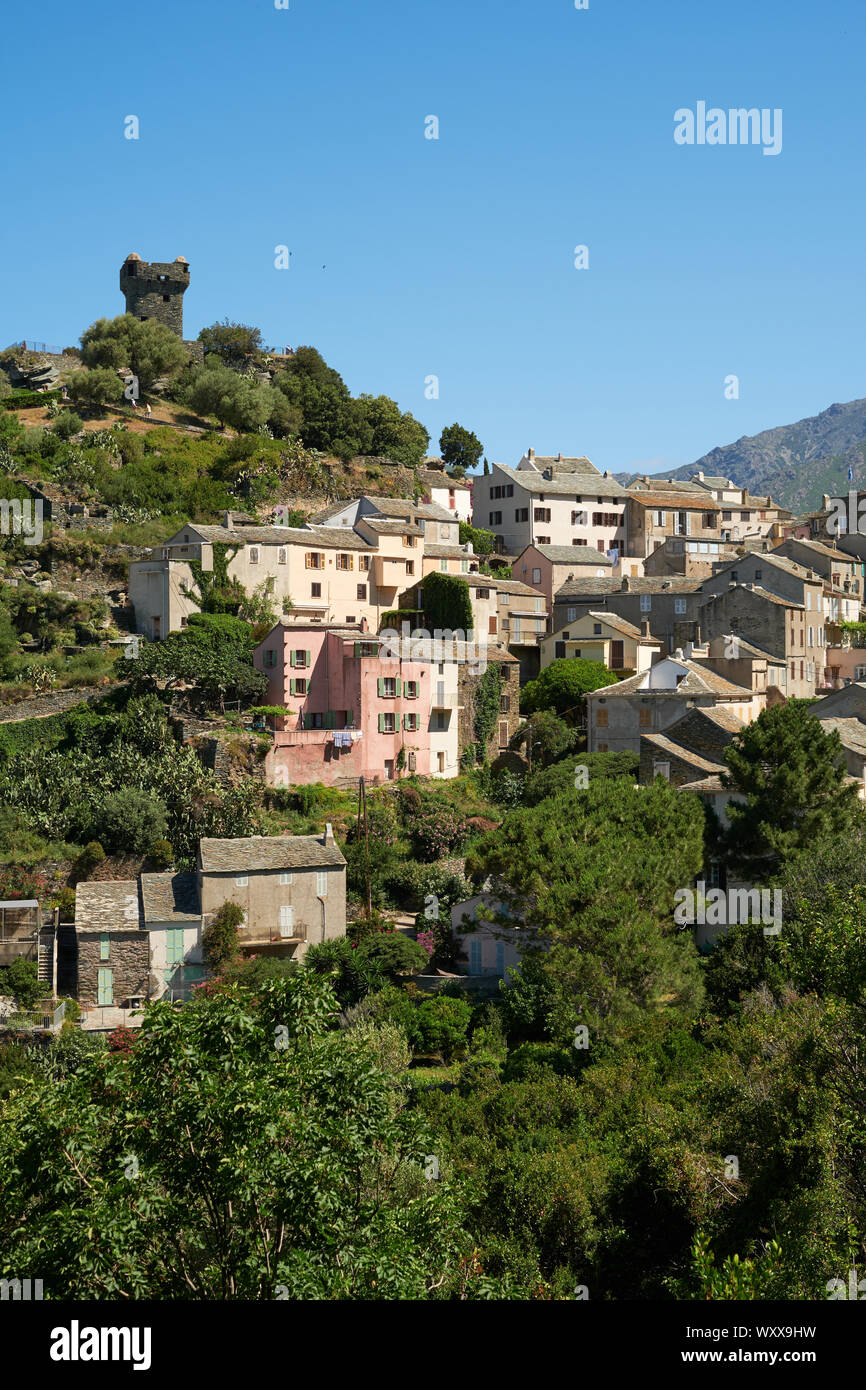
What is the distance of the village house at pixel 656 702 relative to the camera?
2037 inches

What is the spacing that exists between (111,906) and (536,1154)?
1992 cm

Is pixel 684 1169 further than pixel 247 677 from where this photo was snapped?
No

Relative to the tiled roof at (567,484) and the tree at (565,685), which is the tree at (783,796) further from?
the tiled roof at (567,484)

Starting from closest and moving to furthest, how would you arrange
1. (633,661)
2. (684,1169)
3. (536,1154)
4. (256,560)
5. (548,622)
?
(684,1169), (536,1154), (256,560), (633,661), (548,622)

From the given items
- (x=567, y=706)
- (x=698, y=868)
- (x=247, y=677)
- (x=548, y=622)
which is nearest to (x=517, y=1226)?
(x=698, y=868)

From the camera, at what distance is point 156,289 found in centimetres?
9725

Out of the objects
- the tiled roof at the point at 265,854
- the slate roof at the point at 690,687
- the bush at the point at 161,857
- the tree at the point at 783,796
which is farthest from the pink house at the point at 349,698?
the tree at the point at 783,796

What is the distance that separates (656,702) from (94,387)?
4428 cm

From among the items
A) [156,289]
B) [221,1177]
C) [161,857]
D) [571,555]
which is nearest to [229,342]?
[156,289]

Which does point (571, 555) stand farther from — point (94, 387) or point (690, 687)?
point (94, 387)

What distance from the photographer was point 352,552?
61.7 metres

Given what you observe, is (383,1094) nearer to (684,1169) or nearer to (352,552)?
(684,1169)

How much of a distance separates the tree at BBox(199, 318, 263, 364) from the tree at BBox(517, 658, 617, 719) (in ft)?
146

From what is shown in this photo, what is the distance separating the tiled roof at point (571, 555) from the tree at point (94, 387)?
26966 millimetres
